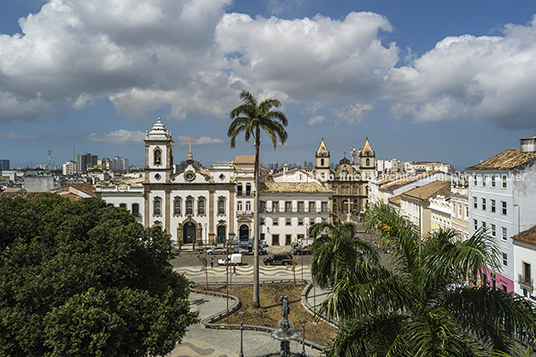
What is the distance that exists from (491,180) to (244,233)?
3242cm

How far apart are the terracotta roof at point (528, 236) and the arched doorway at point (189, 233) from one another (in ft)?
127

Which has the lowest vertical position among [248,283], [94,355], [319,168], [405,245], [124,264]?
[248,283]

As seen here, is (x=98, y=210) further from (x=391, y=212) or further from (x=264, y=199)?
(x=264, y=199)

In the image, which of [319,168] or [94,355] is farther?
[319,168]

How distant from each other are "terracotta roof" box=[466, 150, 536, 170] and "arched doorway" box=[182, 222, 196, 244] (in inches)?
1427

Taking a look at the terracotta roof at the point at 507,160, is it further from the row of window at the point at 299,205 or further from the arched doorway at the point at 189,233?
the arched doorway at the point at 189,233

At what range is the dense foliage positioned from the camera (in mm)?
10547

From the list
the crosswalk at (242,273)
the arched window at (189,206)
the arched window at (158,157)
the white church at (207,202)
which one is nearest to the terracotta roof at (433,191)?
the white church at (207,202)

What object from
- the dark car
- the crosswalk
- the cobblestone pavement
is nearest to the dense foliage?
the cobblestone pavement

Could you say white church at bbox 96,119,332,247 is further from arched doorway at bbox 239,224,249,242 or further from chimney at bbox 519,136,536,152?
chimney at bbox 519,136,536,152

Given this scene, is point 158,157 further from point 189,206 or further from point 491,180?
point 491,180

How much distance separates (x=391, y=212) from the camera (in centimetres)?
849

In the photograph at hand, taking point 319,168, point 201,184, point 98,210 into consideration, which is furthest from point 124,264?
point 319,168

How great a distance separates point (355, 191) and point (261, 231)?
4696cm
